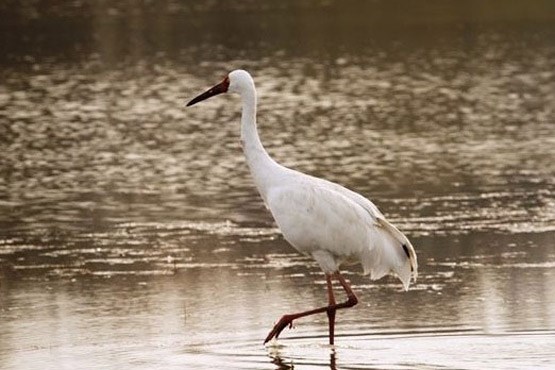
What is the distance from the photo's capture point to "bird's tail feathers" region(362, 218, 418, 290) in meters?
11.4

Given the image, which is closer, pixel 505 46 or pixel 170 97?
pixel 170 97

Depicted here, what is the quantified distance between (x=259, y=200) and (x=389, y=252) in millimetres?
5429

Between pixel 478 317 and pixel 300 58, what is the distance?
21.0 meters

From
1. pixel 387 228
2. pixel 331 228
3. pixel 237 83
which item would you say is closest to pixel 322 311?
pixel 331 228

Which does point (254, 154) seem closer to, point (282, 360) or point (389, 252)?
point (389, 252)

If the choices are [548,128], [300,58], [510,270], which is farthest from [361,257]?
[300,58]

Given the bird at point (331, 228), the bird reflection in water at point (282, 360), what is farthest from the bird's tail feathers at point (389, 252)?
the bird reflection in water at point (282, 360)

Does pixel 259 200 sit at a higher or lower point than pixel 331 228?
lower

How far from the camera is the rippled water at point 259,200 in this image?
1136 centimetres

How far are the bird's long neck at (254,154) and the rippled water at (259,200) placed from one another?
3.24 feet

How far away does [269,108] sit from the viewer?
81.0ft

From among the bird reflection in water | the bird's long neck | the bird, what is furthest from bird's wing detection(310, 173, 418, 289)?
the bird reflection in water

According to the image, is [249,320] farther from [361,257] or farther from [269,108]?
[269,108]

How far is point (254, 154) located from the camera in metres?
11.7
